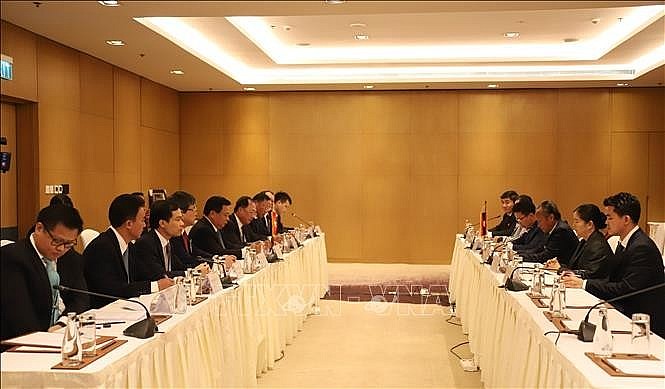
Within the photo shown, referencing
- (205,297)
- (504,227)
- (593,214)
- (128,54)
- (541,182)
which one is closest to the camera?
(205,297)

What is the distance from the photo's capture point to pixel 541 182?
399 inches

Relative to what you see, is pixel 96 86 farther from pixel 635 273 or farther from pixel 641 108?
pixel 641 108

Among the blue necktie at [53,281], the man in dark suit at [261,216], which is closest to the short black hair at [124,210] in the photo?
the blue necktie at [53,281]

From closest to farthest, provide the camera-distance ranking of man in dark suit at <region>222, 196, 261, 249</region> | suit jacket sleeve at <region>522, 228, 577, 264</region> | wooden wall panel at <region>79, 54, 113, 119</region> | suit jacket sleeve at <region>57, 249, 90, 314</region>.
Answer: suit jacket sleeve at <region>57, 249, 90, 314</region>
suit jacket sleeve at <region>522, 228, 577, 264</region>
man in dark suit at <region>222, 196, 261, 249</region>
wooden wall panel at <region>79, 54, 113, 119</region>

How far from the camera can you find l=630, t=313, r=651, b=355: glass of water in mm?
2459

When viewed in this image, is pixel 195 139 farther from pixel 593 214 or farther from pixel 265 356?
pixel 593 214

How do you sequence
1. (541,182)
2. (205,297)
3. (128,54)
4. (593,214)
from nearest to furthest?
1. (205,297)
2. (593,214)
3. (128,54)
4. (541,182)

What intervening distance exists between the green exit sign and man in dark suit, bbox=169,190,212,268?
206 centimetres

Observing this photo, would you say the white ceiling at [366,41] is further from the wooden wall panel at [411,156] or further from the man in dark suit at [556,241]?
the man in dark suit at [556,241]

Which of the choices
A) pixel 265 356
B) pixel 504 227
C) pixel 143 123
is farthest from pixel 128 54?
pixel 504 227

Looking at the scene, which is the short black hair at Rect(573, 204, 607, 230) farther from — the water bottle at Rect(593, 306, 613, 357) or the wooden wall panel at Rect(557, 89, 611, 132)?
the wooden wall panel at Rect(557, 89, 611, 132)

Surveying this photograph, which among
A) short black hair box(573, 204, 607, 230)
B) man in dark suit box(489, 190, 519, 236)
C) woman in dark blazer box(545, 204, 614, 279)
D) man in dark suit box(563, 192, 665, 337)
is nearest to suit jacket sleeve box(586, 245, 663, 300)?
man in dark suit box(563, 192, 665, 337)

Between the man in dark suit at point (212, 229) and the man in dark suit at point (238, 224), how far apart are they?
1.83ft

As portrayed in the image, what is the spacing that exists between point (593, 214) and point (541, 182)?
19.1ft
